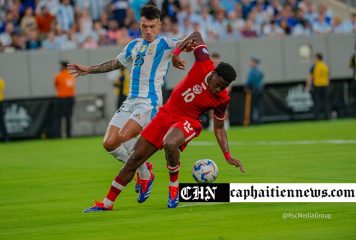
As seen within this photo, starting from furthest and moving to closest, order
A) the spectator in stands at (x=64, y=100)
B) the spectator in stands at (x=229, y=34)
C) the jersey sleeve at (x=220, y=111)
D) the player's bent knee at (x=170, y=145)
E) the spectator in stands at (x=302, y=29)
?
1. the spectator in stands at (x=302, y=29)
2. the spectator in stands at (x=229, y=34)
3. the spectator in stands at (x=64, y=100)
4. the jersey sleeve at (x=220, y=111)
5. the player's bent knee at (x=170, y=145)

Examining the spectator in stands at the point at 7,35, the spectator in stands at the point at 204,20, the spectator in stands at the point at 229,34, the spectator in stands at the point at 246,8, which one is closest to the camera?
the spectator in stands at the point at 7,35

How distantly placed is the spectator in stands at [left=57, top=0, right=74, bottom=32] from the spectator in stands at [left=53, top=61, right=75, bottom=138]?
5.68 feet

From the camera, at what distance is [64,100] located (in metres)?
35.0

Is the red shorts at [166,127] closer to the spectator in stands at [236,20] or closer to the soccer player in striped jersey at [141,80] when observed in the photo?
the soccer player in striped jersey at [141,80]

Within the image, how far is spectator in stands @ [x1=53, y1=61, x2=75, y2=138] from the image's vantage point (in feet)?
114

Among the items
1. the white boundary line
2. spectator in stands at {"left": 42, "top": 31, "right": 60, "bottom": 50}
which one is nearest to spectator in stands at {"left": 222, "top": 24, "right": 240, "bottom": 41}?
spectator in stands at {"left": 42, "top": 31, "right": 60, "bottom": 50}

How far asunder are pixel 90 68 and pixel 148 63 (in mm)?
888

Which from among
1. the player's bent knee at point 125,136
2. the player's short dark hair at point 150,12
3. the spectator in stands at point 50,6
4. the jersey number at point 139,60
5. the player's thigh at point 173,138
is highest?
the spectator in stands at point 50,6

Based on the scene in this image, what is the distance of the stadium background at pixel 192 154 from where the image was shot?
463 inches

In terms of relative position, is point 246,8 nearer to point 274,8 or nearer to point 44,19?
point 274,8

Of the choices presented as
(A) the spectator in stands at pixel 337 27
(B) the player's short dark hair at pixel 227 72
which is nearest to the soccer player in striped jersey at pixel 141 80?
(B) the player's short dark hair at pixel 227 72

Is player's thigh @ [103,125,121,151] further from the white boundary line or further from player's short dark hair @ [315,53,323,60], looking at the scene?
player's short dark hair @ [315,53,323,60]

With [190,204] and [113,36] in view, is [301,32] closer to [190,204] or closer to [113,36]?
[113,36]

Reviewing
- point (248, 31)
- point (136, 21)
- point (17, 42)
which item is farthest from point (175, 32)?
point (17, 42)
